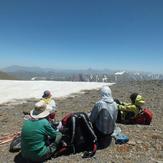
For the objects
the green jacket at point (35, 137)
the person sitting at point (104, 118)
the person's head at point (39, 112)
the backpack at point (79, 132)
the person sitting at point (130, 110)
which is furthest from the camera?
the person sitting at point (130, 110)

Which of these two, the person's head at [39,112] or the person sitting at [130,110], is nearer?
the person's head at [39,112]

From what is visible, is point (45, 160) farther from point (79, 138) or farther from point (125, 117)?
point (125, 117)

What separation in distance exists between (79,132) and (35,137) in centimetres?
137

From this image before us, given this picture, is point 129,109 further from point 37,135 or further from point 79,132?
point 37,135

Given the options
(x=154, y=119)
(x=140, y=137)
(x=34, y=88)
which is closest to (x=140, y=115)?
(x=154, y=119)

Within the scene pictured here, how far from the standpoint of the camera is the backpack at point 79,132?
308 inches

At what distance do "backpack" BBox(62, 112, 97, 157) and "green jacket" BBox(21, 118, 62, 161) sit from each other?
2.28 ft

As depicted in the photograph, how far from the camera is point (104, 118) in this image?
8156 millimetres

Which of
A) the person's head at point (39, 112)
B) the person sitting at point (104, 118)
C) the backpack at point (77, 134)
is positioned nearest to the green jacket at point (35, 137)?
the person's head at point (39, 112)

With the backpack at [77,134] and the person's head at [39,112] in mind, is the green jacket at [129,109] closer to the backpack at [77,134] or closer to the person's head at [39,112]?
the backpack at [77,134]

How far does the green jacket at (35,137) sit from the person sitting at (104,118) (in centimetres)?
156

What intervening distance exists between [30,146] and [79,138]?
1.48m

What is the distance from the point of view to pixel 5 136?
33.7 ft

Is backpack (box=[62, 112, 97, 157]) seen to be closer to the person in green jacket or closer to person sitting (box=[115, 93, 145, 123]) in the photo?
the person in green jacket
